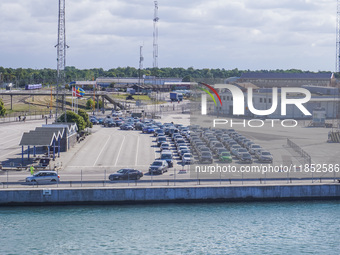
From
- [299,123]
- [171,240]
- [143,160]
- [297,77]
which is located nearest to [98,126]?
[299,123]

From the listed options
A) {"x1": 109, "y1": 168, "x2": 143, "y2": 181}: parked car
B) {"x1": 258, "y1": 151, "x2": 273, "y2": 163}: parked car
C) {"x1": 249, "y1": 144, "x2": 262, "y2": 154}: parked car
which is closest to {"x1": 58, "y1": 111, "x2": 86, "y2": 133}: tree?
{"x1": 249, "y1": 144, "x2": 262, "y2": 154}: parked car

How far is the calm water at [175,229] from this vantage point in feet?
72.4

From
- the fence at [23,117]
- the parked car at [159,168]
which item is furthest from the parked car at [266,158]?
the fence at [23,117]

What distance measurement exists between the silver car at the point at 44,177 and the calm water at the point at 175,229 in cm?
156

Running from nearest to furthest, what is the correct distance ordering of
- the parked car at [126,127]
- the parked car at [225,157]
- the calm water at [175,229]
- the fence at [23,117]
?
the calm water at [175,229] → the parked car at [225,157] → the parked car at [126,127] → the fence at [23,117]

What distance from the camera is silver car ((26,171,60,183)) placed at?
28.0 meters

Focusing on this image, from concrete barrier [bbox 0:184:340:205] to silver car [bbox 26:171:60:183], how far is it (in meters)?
1.04

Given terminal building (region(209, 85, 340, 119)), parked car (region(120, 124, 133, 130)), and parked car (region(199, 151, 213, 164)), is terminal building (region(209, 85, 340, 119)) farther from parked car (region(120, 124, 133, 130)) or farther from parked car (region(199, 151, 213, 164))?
parked car (region(199, 151, 213, 164))

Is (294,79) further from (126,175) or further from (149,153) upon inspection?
(126,175)

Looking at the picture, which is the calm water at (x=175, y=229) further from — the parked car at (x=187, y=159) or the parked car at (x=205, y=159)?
the parked car at (x=187, y=159)

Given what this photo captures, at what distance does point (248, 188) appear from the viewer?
27891mm

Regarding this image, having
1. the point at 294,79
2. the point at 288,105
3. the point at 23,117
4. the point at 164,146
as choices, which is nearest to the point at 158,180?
the point at 164,146

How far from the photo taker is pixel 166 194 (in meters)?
27.5

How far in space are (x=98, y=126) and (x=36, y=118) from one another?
11.6 metres
